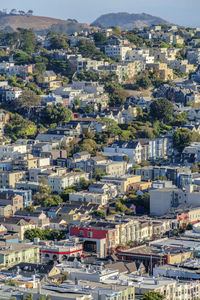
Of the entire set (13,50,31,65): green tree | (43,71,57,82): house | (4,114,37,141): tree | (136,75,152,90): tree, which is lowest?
(4,114,37,141): tree

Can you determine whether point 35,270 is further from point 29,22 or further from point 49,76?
point 29,22

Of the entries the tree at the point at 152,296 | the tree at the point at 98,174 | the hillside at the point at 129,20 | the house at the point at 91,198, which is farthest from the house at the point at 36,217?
the hillside at the point at 129,20

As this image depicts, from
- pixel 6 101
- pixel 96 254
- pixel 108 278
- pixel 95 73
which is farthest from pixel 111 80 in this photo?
pixel 108 278

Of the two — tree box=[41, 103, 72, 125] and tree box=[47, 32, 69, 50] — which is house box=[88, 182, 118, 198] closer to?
tree box=[41, 103, 72, 125]

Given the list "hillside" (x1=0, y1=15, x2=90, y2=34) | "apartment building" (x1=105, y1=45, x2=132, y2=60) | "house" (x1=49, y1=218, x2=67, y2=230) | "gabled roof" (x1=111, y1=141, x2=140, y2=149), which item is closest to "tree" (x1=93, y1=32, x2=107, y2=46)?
"apartment building" (x1=105, y1=45, x2=132, y2=60)

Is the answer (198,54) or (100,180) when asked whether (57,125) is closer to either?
(100,180)

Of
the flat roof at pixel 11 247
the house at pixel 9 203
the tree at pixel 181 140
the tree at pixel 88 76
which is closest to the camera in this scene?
the flat roof at pixel 11 247

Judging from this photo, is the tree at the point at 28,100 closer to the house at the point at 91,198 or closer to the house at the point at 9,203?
the house at the point at 91,198
